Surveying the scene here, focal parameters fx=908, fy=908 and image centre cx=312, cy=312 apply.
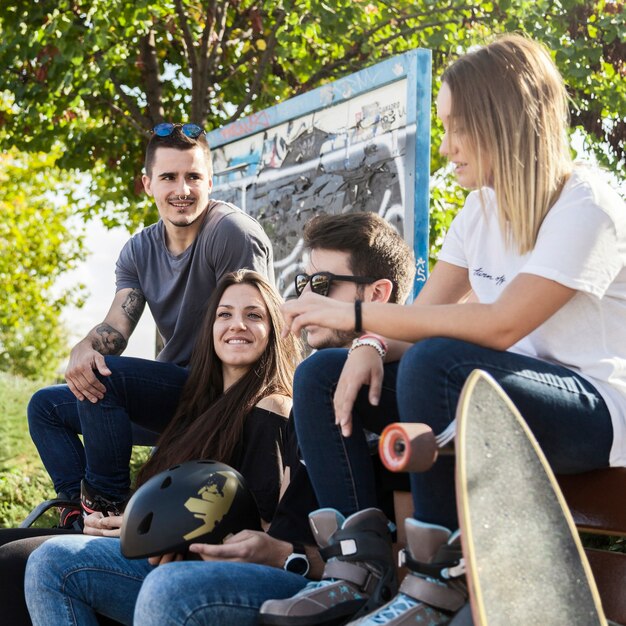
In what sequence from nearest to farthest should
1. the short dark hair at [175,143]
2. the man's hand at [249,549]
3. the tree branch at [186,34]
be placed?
the man's hand at [249,549] < the short dark hair at [175,143] < the tree branch at [186,34]

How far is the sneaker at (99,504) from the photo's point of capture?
145 inches

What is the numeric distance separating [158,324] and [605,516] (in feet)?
9.18

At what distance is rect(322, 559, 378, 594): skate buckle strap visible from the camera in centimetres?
218

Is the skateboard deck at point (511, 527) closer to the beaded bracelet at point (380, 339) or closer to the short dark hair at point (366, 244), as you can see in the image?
the beaded bracelet at point (380, 339)

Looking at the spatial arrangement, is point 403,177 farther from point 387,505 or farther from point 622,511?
point 622,511

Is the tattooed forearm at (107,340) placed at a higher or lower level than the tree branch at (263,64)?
lower

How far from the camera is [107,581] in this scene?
2797 millimetres

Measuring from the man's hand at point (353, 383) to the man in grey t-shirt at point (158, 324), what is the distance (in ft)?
5.47

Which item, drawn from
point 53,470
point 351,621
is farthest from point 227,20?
point 351,621

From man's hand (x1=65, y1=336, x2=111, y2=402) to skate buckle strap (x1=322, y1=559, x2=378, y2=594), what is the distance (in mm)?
1851

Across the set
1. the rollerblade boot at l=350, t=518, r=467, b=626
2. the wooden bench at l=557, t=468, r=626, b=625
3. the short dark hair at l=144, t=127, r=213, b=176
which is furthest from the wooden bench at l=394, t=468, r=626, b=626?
the short dark hair at l=144, t=127, r=213, b=176

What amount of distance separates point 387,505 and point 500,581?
0.86 meters

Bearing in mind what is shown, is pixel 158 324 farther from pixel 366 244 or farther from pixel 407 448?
pixel 407 448

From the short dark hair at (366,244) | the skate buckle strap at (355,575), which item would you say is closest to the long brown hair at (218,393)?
the short dark hair at (366,244)
